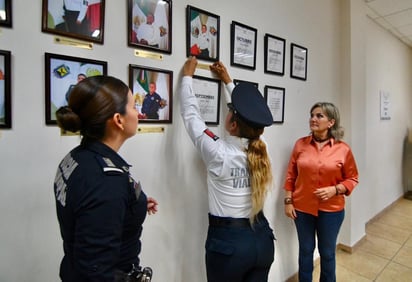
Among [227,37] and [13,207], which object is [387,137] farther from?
[13,207]

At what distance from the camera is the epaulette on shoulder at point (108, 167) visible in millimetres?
741

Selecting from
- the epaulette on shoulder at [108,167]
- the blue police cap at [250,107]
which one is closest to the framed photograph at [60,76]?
the epaulette on shoulder at [108,167]

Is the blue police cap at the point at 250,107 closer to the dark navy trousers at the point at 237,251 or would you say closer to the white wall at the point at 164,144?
the white wall at the point at 164,144

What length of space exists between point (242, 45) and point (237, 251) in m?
1.33

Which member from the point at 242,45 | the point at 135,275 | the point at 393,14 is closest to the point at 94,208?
the point at 135,275

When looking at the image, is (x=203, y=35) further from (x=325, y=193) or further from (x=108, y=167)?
(x=325, y=193)

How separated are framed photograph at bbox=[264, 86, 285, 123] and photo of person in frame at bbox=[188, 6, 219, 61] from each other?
0.60m

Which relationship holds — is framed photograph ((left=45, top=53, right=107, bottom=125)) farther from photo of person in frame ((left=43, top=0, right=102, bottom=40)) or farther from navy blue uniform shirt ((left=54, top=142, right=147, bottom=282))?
navy blue uniform shirt ((left=54, top=142, right=147, bottom=282))

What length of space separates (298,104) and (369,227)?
251 cm

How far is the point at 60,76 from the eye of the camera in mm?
1075

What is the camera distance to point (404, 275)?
247cm

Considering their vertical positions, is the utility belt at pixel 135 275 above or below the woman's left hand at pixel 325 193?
below

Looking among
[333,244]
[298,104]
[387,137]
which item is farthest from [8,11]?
[387,137]

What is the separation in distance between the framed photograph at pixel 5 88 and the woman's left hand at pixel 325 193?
6.12 ft
